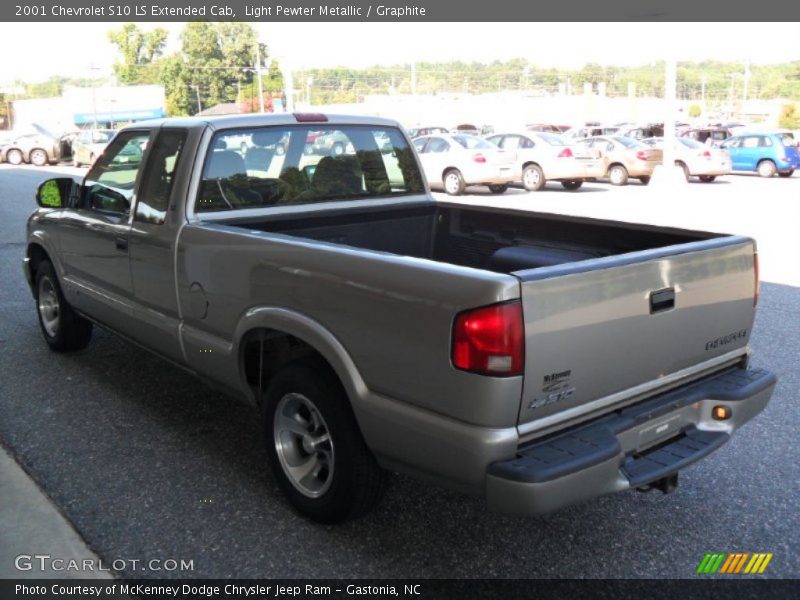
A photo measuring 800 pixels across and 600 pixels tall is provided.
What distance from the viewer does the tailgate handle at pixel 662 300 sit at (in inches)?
124

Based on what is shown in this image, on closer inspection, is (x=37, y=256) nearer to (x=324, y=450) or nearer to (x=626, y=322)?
(x=324, y=450)

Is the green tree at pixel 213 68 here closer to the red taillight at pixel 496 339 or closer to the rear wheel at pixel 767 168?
the rear wheel at pixel 767 168

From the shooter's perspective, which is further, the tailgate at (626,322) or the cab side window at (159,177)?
the cab side window at (159,177)

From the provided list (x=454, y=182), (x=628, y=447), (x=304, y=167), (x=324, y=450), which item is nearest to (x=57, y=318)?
(x=304, y=167)

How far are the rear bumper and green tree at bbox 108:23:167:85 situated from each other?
418 feet

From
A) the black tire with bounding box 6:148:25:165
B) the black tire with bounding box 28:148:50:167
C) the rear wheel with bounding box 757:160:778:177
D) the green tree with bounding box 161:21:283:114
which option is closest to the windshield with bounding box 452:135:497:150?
the rear wheel with bounding box 757:160:778:177

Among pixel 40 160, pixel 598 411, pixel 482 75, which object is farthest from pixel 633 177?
pixel 482 75

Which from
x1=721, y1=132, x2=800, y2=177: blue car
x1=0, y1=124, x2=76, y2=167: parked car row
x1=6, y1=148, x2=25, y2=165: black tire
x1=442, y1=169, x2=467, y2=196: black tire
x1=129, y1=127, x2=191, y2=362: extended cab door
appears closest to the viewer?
x1=129, y1=127, x2=191, y2=362: extended cab door

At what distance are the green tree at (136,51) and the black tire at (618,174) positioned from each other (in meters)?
109

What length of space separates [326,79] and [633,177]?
99.3 metres

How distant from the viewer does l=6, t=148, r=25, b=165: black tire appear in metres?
36.6

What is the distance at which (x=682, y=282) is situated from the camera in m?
3.27

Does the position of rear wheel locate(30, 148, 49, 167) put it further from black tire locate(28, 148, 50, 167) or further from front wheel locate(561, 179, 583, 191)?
front wheel locate(561, 179, 583, 191)

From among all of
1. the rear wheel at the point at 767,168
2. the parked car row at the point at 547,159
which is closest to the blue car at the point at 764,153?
the rear wheel at the point at 767,168
